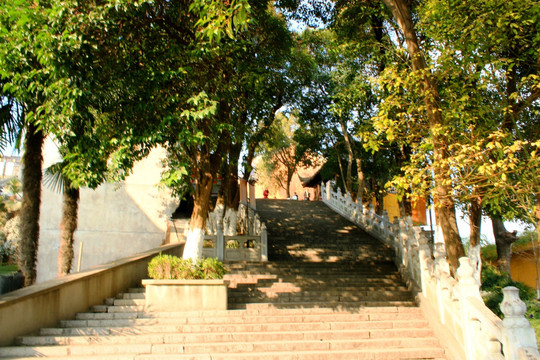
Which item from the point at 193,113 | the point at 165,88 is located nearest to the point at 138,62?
the point at 165,88

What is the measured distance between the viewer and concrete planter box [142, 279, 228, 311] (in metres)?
9.42

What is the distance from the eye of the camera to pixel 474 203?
10500 millimetres

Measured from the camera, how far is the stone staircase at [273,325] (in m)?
7.63

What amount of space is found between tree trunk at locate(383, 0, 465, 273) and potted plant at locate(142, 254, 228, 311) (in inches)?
177

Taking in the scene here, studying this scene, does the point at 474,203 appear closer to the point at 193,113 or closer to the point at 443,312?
the point at 443,312

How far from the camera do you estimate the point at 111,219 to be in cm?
1862

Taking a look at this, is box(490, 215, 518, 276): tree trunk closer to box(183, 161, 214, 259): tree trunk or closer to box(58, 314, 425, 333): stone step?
box(58, 314, 425, 333): stone step

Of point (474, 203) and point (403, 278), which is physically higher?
point (474, 203)

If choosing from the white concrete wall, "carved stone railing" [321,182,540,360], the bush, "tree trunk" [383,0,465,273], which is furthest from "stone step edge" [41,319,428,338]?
the white concrete wall

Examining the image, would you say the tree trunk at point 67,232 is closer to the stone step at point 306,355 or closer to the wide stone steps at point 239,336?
the wide stone steps at point 239,336

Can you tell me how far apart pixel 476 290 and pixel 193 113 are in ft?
17.7

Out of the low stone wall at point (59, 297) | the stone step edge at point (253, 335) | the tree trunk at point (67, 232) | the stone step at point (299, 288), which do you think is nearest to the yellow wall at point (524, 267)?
the stone step at point (299, 288)

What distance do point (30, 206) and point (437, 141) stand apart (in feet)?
26.6

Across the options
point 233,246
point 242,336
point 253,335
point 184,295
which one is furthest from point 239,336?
point 233,246
